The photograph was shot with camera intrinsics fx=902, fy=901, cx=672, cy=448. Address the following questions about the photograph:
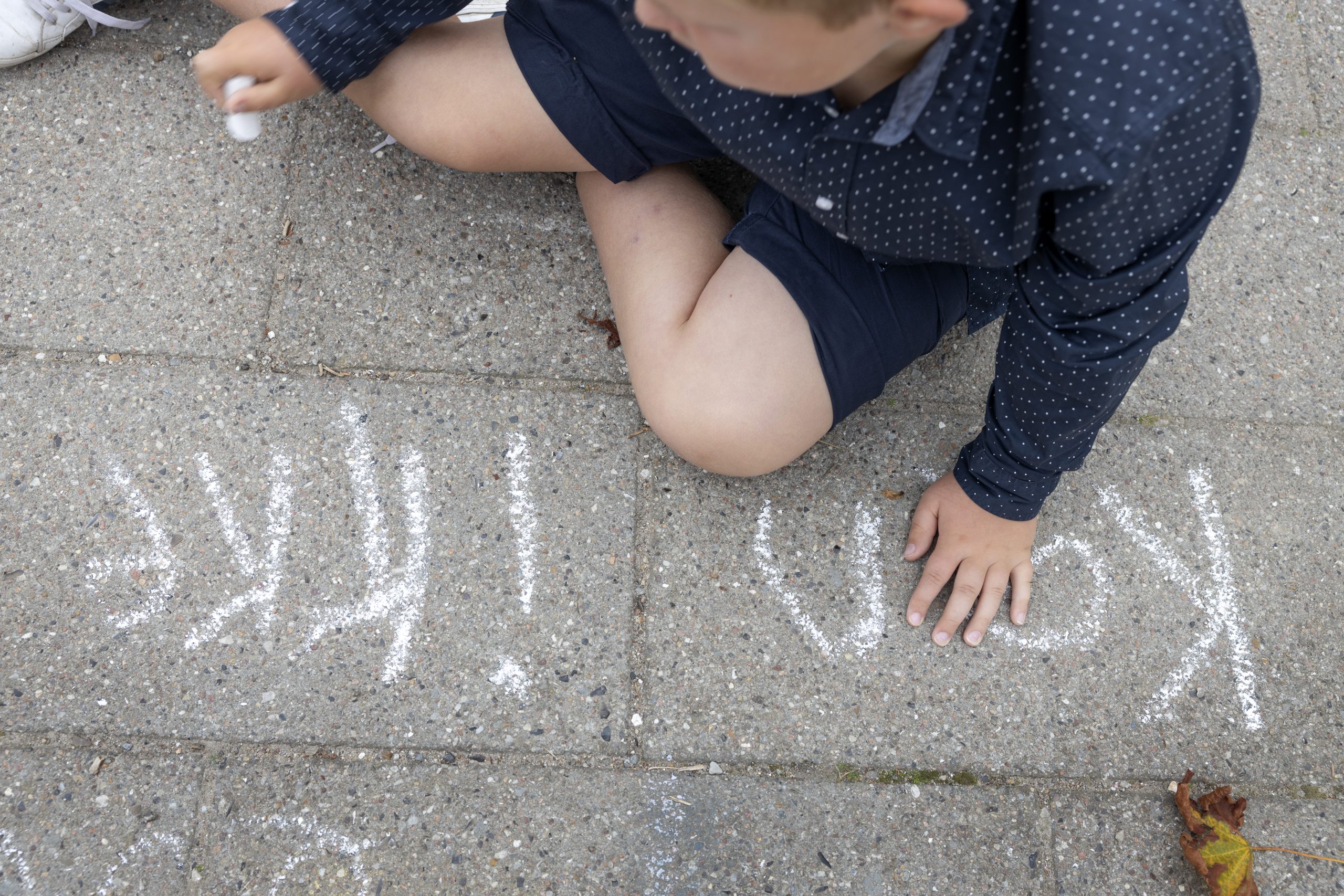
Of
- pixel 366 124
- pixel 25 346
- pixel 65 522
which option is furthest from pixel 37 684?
pixel 366 124

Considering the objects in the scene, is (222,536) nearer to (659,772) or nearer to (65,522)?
(65,522)

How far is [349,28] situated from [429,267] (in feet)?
1.32

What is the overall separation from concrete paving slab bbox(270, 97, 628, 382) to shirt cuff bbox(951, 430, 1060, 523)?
59 cm

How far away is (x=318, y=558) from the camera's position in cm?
141

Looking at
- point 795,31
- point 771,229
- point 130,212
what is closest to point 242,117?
point 130,212

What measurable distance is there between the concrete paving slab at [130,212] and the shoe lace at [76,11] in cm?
5

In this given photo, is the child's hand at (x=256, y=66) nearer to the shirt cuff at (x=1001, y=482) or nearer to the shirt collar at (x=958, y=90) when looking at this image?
the shirt collar at (x=958, y=90)

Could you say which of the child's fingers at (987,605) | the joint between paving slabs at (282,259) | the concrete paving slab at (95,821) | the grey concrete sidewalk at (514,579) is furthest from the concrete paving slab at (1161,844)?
the joint between paving slabs at (282,259)

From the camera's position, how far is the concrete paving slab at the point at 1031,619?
4.51 ft

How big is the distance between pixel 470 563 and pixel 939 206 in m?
0.86

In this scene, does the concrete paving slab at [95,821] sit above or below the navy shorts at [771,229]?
below

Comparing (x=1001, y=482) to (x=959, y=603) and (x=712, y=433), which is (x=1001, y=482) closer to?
(x=959, y=603)

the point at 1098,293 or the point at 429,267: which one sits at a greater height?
the point at 1098,293

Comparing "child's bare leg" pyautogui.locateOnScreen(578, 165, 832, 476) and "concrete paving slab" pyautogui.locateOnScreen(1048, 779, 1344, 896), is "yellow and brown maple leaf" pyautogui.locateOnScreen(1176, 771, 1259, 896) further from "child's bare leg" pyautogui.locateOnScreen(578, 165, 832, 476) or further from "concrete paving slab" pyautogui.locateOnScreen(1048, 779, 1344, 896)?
"child's bare leg" pyautogui.locateOnScreen(578, 165, 832, 476)
